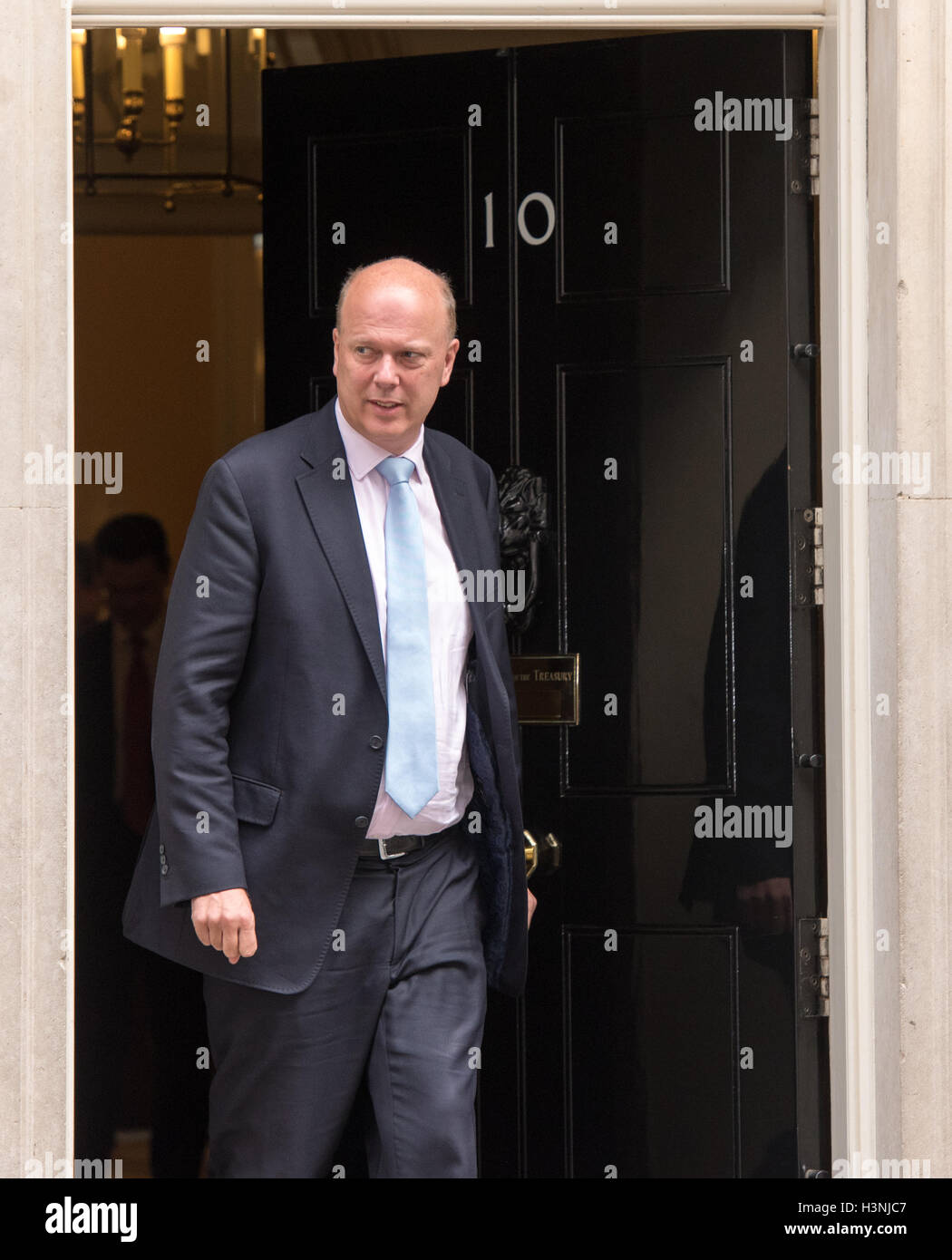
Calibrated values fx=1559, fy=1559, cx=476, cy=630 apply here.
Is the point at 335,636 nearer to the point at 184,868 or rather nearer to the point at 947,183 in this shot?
the point at 184,868

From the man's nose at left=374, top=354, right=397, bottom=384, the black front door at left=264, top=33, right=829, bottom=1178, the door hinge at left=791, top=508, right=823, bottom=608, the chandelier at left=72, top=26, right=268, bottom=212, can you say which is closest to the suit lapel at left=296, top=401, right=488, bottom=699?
the man's nose at left=374, top=354, right=397, bottom=384


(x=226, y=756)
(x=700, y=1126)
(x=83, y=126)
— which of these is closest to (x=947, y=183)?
(x=226, y=756)

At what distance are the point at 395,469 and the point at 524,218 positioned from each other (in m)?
1.16

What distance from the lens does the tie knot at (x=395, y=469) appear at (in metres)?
3.14

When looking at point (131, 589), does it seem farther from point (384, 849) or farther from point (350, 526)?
point (384, 849)

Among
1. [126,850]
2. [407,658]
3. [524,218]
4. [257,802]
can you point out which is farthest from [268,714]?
[524,218]

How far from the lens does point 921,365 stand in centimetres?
318

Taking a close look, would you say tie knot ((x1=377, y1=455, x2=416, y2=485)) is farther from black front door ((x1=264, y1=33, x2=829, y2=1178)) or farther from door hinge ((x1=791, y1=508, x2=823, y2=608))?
door hinge ((x1=791, y1=508, x2=823, y2=608))

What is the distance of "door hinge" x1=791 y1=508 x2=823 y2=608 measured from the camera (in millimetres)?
3639

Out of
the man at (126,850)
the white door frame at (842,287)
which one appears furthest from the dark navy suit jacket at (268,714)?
the man at (126,850)

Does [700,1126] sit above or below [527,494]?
below

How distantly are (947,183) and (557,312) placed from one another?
1100 mm

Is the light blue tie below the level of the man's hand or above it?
above

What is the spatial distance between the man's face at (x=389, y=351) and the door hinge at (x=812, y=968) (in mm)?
1491
